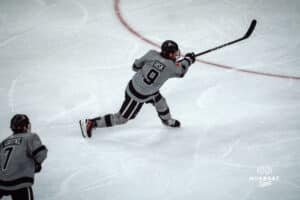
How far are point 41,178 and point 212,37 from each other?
2811 millimetres

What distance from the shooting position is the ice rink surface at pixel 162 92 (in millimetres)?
2514

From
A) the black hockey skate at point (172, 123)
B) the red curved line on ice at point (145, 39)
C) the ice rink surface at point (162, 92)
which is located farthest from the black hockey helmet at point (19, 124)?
the red curved line on ice at point (145, 39)

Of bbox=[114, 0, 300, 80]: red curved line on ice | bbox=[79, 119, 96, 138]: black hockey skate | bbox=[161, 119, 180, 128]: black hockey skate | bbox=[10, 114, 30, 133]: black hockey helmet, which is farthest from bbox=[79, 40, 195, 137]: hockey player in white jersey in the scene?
bbox=[114, 0, 300, 80]: red curved line on ice

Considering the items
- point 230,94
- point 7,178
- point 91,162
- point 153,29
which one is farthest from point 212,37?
point 7,178

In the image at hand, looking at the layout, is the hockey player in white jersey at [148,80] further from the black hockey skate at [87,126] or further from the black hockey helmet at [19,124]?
the black hockey helmet at [19,124]

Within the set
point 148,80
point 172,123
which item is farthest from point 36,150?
point 172,123

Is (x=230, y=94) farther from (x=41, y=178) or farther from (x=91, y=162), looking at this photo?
(x=41, y=178)

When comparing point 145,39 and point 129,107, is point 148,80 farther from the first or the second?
point 145,39

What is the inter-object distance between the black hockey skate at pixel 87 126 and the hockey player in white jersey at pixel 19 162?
804mm

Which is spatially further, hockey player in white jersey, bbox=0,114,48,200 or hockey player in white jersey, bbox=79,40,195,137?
hockey player in white jersey, bbox=79,40,195,137

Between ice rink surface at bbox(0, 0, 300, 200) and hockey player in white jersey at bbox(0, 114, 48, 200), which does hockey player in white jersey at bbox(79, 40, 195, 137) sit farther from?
hockey player in white jersey at bbox(0, 114, 48, 200)

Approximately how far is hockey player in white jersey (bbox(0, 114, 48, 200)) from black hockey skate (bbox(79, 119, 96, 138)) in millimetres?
804

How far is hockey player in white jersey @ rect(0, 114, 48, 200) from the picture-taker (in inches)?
75.9

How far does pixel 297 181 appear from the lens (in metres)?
2.55
